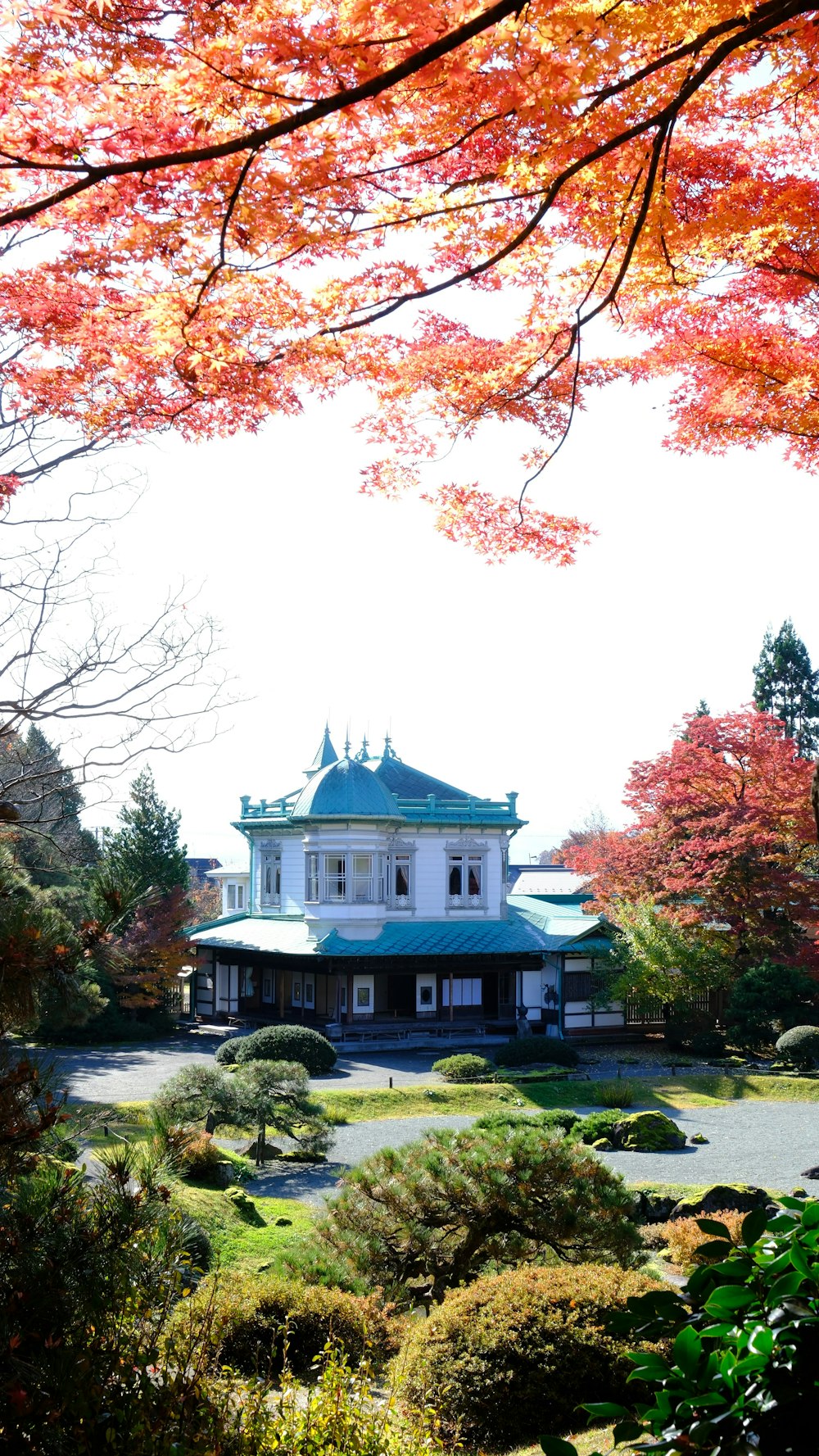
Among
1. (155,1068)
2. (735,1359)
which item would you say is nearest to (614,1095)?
(155,1068)

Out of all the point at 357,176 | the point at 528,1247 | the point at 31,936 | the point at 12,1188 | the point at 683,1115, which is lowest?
the point at 683,1115

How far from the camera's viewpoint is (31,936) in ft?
14.7

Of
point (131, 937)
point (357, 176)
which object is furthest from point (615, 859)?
point (357, 176)

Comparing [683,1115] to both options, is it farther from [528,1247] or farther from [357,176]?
[357,176]

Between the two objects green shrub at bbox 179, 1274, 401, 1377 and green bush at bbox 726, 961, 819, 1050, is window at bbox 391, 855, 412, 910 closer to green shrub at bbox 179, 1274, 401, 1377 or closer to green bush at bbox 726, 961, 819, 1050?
green bush at bbox 726, 961, 819, 1050

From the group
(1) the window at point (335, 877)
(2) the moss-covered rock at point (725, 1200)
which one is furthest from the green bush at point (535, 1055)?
(2) the moss-covered rock at point (725, 1200)

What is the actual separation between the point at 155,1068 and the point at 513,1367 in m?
22.4

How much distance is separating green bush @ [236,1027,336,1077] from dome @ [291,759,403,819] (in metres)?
9.99

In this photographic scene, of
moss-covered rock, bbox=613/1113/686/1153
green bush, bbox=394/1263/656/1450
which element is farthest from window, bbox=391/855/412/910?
green bush, bbox=394/1263/656/1450

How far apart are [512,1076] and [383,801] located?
11.2m

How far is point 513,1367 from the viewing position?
6270mm

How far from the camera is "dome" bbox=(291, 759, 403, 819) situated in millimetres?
33969

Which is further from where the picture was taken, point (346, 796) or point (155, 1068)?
point (346, 796)

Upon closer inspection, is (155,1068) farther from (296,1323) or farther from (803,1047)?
(296,1323)
